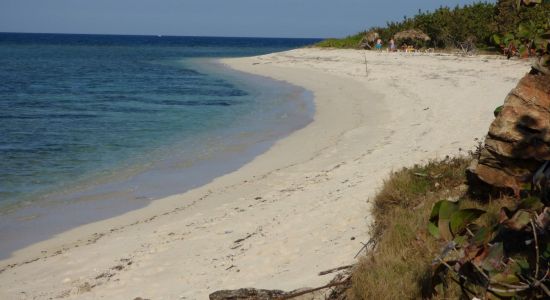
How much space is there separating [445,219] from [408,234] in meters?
2.39

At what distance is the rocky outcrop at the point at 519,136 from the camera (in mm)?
4711

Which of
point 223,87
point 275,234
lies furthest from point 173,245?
point 223,87

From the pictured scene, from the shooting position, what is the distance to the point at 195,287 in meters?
5.84

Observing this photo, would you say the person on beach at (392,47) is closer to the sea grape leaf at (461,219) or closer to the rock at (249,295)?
the rock at (249,295)

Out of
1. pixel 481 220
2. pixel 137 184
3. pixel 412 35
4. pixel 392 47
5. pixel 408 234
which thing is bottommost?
pixel 137 184

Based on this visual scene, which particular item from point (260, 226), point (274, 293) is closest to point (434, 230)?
point (274, 293)

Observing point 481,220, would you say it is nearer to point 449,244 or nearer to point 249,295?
point 249,295

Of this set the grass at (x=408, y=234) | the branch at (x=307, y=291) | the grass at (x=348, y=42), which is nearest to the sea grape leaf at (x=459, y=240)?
the grass at (x=408, y=234)

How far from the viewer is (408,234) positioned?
4941 millimetres

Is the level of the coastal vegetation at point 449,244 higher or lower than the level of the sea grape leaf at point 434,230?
lower

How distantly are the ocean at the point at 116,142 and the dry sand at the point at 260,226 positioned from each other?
0.73m

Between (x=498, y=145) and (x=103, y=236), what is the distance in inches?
213

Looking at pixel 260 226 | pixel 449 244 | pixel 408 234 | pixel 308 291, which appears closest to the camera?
pixel 449 244

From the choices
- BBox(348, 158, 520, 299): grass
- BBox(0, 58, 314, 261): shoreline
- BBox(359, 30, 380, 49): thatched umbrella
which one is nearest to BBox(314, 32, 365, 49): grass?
BBox(359, 30, 380, 49): thatched umbrella
